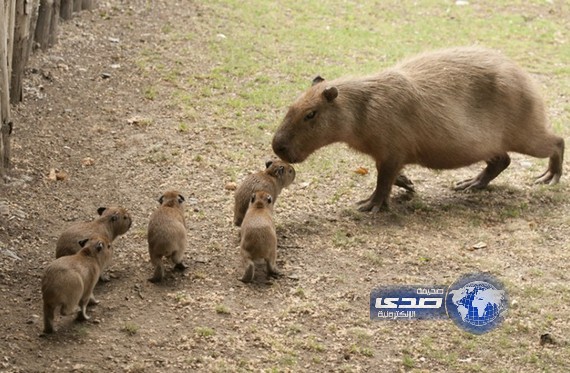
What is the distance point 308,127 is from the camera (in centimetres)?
732

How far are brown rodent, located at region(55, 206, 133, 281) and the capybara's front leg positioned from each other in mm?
2066

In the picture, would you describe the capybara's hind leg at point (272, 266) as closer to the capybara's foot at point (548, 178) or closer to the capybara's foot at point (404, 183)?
the capybara's foot at point (404, 183)

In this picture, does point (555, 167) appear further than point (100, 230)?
Yes

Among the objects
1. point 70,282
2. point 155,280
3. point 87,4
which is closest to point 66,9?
point 87,4

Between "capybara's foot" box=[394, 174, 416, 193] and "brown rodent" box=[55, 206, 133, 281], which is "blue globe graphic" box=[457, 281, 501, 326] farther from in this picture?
"brown rodent" box=[55, 206, 133, 281]

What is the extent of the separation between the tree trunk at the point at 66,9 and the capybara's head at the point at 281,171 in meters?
4.65

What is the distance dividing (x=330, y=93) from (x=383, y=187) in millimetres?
850

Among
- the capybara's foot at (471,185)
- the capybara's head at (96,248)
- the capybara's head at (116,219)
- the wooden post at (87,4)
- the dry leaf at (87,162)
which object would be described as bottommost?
the capybara's foot at (471,185)

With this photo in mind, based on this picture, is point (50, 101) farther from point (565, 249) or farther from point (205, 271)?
point (565, 249)

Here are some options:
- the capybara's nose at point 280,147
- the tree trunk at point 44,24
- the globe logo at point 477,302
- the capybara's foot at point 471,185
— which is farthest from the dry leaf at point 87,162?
the globe logo at point 477,302

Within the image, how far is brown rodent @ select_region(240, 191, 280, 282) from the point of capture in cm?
598

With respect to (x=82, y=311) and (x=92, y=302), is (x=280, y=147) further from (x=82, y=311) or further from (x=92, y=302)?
(x=82, y=311)

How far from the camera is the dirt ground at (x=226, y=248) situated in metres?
5.29

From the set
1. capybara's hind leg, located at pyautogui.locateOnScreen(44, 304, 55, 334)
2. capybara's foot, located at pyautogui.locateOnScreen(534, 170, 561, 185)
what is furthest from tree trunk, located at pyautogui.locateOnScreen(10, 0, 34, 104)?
capybara's foot, located at pyautogui.locateOnScreen(534, 170, 561, 185)
